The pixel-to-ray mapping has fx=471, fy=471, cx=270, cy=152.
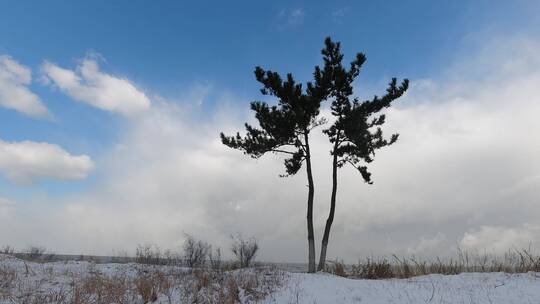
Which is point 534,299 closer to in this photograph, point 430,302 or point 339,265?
point 430,302

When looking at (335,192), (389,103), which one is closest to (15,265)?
(335,192)

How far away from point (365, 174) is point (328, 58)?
6.10 m

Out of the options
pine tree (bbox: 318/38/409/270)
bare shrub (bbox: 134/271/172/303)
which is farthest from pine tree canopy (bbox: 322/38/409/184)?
bare shrub (bbox: 134/271/172/303)

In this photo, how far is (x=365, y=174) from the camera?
2309 centimetres

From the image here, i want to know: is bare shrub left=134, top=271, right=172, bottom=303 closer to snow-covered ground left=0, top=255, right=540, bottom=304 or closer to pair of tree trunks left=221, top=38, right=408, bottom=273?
snow-covered ground left=0, top=255, right=540, bottom=304

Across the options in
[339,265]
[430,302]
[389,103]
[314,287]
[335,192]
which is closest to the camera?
[430,302]

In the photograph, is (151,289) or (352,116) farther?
(352,116)

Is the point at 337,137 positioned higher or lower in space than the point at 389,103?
lower

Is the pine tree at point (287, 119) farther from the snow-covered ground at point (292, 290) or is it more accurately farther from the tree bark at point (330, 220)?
the snow-covered ground at point (292, 290)

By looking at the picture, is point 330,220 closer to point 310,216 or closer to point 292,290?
point 310,216

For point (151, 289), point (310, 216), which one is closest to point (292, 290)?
point (151, 289)

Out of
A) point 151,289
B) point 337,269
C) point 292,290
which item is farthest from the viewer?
point 337,269

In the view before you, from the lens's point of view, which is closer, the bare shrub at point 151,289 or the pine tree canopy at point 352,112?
the bare shrub at point 151,289

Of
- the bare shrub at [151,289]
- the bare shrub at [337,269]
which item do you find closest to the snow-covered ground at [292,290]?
the bare shrub at [151,289]
